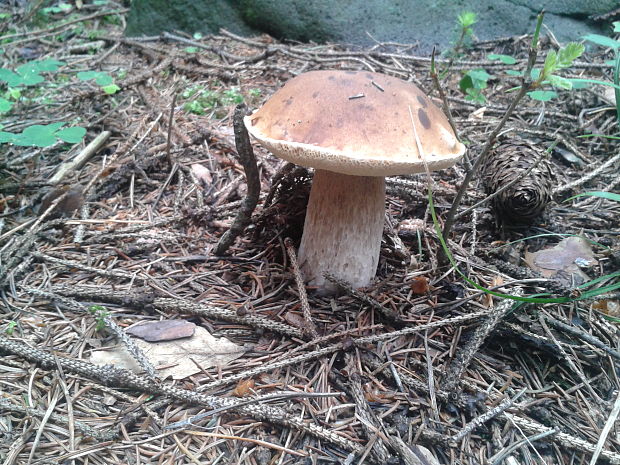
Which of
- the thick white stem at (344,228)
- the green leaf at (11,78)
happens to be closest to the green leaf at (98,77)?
the green leaf at (11,78)

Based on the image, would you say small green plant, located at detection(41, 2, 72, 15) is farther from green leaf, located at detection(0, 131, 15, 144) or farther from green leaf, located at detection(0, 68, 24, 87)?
green leaf, located at detection(0, 131, 15, 144)

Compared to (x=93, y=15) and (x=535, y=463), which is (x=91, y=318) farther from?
(x=93, y=15)

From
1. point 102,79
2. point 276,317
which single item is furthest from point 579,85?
point 102,79

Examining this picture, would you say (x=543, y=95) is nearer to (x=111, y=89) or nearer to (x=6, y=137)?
(x=111, y=89)

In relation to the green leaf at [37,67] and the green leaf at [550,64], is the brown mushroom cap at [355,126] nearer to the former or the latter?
the green leaf at [550,64]

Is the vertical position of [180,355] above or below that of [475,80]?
below

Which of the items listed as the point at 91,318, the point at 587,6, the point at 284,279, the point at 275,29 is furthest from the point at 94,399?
the point at 587,6
